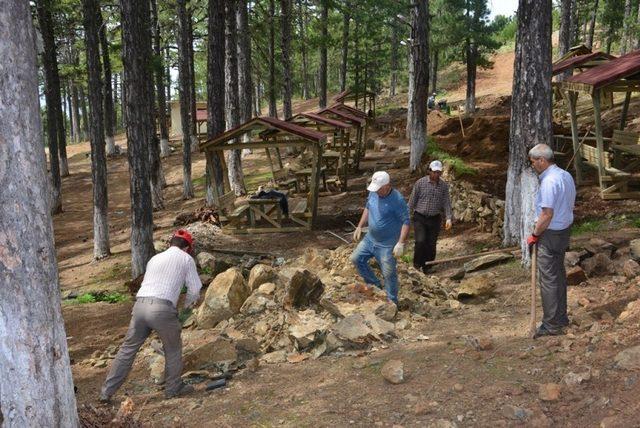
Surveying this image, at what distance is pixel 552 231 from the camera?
561 cm

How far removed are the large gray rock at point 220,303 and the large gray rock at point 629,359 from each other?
5129mm

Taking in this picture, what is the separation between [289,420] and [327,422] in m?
0.35

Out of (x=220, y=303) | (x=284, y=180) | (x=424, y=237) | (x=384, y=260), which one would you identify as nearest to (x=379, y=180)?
(x=384, y=260)

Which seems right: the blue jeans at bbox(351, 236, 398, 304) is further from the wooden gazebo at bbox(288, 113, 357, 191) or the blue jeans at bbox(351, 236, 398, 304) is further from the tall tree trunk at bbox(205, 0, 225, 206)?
the wooden gazebo at bbox(288, 113, 357, 191)

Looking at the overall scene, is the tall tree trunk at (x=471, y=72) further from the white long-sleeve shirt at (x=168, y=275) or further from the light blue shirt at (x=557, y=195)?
the white long-sleeve shirt at (x=168, y=275)

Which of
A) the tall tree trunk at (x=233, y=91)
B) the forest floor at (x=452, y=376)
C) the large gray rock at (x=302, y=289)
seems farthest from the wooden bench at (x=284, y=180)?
the large gray rock at (x=302, y=289)

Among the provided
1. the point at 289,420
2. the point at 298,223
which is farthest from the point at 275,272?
the point at 298,223

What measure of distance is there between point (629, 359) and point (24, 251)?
455 centimetres

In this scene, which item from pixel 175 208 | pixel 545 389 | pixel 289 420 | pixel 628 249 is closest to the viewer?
pixel 545 389

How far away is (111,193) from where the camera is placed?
27.0m

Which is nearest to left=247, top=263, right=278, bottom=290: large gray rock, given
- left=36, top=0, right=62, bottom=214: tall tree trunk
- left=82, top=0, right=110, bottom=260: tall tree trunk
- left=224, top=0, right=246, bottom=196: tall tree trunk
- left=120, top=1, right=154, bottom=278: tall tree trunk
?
left=120, top=1, right=154, bottom=278: tall tree trunk

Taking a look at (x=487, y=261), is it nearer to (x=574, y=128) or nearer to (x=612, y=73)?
(x=612, y=73)

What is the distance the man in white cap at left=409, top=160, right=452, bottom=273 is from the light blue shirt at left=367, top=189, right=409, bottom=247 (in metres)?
1.65

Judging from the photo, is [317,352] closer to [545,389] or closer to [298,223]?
[545,389]
